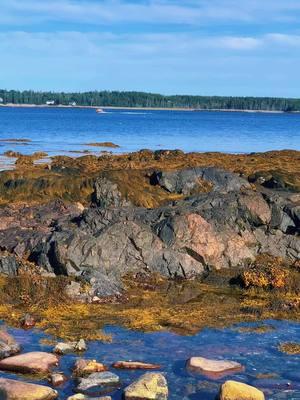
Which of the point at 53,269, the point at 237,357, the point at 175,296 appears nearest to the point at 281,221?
the point at 175,296

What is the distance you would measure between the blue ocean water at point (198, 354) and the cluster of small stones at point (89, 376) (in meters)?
0.20

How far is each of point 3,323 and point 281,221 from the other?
13891 millimetres

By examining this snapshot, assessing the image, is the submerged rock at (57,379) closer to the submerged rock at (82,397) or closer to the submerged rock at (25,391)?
the submerged rock at (25,391)

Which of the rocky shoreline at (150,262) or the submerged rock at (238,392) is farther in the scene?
the rocky shoreline at (150,262)

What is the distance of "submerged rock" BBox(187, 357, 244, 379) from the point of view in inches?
585

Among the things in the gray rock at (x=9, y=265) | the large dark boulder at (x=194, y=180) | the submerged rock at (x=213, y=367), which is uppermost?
the large dark boulder at (x=194, y=180)

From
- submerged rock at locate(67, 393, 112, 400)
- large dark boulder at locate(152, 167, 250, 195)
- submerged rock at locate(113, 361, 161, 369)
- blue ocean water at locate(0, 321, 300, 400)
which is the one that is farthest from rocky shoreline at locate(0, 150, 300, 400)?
large dark boulder at locate(152, 167, 250, 195)

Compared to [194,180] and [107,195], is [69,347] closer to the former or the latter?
[107,195]

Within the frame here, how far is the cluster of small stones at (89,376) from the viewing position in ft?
43.8

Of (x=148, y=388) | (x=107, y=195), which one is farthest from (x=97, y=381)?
(x=107, y=195)

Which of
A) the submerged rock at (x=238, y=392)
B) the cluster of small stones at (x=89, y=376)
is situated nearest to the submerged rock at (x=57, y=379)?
the cluster of small stones at (x=89, y=376)

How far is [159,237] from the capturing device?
2464cm

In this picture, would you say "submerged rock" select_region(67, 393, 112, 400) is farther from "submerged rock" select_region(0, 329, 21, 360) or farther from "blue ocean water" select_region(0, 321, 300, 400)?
"submerged rock" select_region(0, 329, 21, 360)

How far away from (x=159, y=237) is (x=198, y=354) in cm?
876
